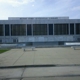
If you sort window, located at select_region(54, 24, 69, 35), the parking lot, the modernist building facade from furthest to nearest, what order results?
window, located at select_region(54, 24, 69, 35) < the modernist building facade < the parking lot

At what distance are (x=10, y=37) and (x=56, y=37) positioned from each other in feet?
57.0

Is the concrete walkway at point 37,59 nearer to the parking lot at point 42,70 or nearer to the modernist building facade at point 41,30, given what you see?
the parking lot at point 42,70

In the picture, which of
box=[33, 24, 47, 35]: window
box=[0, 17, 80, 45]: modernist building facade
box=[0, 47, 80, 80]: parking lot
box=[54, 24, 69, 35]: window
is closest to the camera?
box=[0, 47, 80, 80]: parking lot

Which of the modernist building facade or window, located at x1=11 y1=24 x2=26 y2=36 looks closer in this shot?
the modernist building facade

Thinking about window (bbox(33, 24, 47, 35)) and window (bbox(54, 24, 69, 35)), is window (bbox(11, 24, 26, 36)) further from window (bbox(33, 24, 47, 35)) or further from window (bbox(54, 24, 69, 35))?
window (bbox(54, 24, 69, 35))

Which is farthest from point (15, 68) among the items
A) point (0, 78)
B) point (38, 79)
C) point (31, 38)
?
point (31, 38)

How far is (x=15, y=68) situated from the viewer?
9.74 metres

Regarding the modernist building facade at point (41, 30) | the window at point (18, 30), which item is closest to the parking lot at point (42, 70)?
the modernist building facade at point (41, 30)

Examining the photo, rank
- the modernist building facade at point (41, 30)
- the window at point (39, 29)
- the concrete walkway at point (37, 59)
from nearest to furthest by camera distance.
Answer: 1. the concrete walkway at point (37, 59)
2. the modernist building facade at point (41, 30)
3. the window at point (39, 29)

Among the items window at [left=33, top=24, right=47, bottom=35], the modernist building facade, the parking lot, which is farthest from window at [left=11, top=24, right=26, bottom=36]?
the parking lot

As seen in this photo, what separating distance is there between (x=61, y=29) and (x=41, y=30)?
298 inches

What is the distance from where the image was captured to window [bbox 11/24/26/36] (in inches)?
2313

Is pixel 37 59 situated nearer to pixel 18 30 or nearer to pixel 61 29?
pixel 61 29

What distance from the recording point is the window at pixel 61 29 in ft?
192
